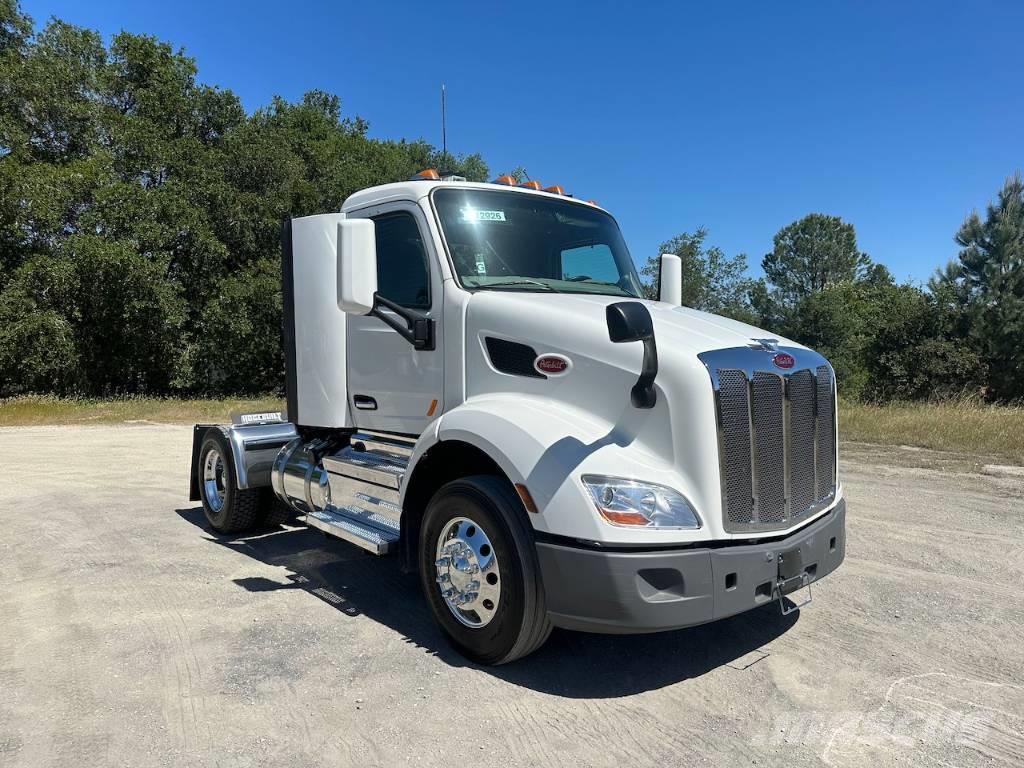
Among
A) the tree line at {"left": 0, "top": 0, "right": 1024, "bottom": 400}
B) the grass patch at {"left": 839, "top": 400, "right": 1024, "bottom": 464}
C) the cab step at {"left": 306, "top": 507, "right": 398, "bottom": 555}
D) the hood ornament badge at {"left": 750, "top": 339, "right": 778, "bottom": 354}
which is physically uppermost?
the tree line at {"left": 0, "top": 0, "right": 1024, "bottom": 400}

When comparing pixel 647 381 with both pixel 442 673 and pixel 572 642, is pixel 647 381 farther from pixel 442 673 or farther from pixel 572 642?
pixel 442 673

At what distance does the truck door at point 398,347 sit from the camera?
14.3 ft

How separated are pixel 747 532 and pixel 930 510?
479cm

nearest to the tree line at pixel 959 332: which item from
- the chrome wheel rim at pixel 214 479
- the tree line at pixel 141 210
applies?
the tree line at pixel 141 210

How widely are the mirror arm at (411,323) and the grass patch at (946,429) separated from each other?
365 inches

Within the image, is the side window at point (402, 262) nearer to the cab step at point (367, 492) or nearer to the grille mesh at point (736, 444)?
the cab step at point (367, 492)

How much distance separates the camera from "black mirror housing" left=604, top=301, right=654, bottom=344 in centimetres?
320

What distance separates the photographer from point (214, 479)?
6.65 m

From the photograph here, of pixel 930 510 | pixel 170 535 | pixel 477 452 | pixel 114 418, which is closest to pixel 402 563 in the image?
pixel 477 452

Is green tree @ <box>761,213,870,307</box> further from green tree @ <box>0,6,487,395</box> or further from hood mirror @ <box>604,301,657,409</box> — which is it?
hood mirror @ <box>604,301,657,409</box>

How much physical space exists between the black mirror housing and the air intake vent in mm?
→ 653

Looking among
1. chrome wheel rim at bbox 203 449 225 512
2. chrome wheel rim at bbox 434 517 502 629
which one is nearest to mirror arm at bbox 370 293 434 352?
chrome wheel rim at bbox 434 517 502 629

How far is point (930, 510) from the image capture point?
7.09m

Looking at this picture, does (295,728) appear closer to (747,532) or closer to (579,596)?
(579,596)
